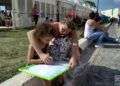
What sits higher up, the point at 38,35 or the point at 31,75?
the point at 38,35

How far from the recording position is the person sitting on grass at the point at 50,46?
5.57 meters

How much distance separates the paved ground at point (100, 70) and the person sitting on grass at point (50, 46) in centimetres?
78

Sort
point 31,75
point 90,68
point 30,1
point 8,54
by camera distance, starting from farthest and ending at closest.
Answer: point 30,1, point 8,54, point 90,68, point 31,75

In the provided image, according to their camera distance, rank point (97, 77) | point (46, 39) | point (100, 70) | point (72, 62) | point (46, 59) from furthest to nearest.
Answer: point (100, 70)
point (97, 77)
point (46, 39)
point (72, 62)
point (46, 59)

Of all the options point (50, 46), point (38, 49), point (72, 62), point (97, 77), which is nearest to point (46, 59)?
point (38, 49)

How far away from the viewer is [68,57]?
5949 millimetres

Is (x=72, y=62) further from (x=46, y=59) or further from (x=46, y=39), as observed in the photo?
(x=46, y=39)

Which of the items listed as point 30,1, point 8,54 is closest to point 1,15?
point 30,1

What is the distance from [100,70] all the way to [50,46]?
9.93ft

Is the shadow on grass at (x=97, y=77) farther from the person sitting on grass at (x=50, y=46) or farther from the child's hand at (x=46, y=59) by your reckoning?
the child's hand at (x=46, y=59)

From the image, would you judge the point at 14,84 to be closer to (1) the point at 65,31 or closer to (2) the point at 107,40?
(1) the point at 65,31

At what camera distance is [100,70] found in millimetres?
8695

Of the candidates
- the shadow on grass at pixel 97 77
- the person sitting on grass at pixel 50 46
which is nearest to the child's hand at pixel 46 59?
the person sitting on grass at pixel 50 46

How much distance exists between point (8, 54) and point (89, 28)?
3.46 metres
